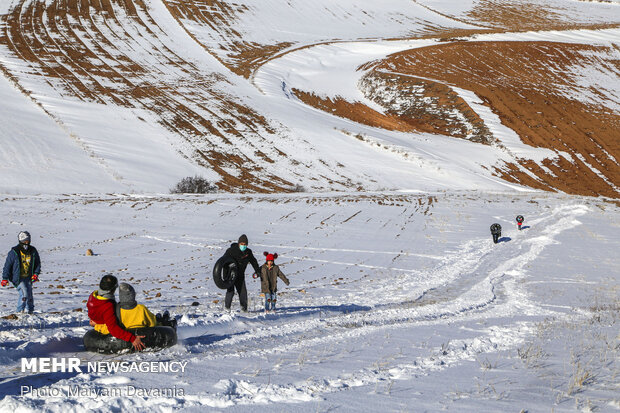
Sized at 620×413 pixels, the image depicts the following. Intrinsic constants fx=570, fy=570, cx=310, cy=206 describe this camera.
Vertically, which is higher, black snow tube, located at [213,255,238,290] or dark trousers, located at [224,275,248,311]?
black snow tube, located at [213,255,238,290]

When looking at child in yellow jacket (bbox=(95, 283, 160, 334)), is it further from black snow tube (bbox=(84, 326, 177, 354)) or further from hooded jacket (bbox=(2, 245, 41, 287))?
hooded jacket (bbox=(2, 245, 41, 287))

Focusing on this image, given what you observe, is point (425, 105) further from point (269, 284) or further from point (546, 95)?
point (269, 284)

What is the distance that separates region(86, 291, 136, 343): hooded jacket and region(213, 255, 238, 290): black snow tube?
372 centimetres

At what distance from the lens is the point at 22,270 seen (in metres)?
11.7

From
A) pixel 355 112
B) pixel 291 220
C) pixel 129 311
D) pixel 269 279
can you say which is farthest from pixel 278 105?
pixel 129 311

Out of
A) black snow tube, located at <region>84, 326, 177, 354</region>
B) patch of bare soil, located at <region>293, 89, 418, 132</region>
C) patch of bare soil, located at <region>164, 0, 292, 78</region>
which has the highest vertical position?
patch of bare soil, located at <region>164, 0, 292, 78</region>

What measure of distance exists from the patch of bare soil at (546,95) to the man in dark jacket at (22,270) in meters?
44.2

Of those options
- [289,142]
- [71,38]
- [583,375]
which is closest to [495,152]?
[289,142]

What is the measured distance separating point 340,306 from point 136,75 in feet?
198

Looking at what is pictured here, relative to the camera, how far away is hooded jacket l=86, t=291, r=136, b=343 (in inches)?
324

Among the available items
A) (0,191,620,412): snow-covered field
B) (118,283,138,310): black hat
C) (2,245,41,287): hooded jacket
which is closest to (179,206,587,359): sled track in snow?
(0,191,620,412): snow-covered field

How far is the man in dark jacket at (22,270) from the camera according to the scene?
1154cm

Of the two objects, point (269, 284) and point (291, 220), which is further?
point (291, 220)

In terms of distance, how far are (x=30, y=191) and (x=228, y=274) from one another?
30060 millimetres
